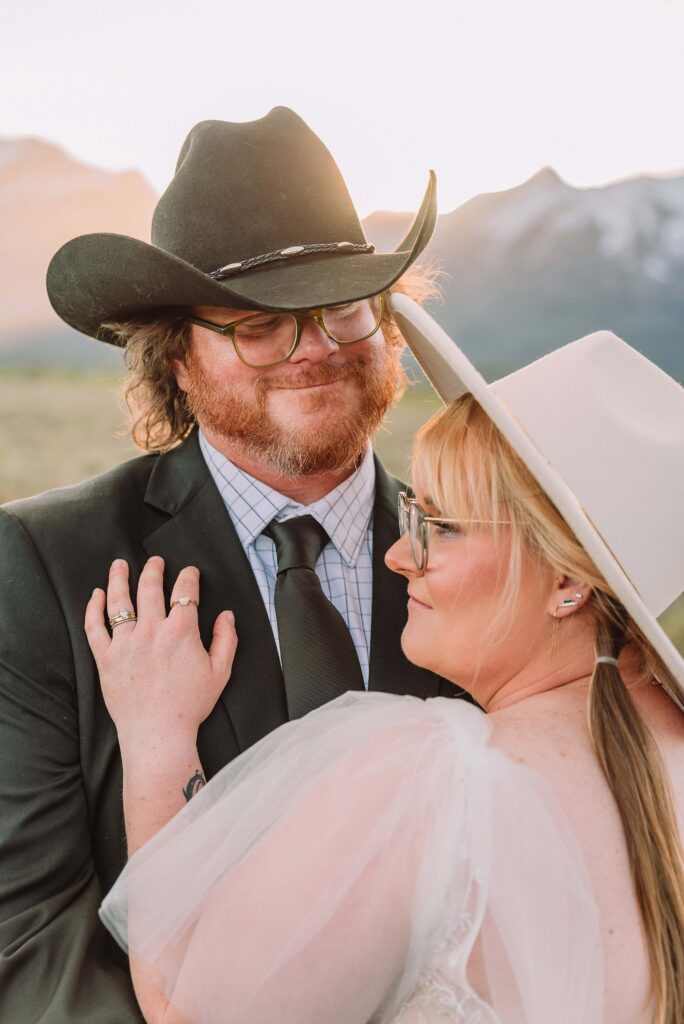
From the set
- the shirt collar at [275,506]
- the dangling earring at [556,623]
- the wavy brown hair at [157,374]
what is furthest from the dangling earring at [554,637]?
the wavy brown hair at [157,374]

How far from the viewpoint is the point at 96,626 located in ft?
5.87

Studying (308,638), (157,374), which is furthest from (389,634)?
(157,374)

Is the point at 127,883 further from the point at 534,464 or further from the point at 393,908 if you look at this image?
the point at 534,464

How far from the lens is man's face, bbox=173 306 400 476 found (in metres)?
2.01

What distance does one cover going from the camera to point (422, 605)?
63.9 inches

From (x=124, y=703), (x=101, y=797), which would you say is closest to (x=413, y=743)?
(x=124, y=703)

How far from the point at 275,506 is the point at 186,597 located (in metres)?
0.33

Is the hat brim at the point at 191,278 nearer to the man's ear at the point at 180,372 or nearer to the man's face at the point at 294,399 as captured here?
the man's face at the point at 294,399

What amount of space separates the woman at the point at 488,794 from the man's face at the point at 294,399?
1.61 ft

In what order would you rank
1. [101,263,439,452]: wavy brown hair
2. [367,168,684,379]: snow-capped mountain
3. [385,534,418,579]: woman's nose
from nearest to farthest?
[385,534,418,579]: woman's nose, [101,263,439,452]: wavy brown hair, [367,168,684,379]: snow-capped mountain

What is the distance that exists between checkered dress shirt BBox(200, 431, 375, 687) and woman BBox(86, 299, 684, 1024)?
0.46 m

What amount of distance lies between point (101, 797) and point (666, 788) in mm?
1036

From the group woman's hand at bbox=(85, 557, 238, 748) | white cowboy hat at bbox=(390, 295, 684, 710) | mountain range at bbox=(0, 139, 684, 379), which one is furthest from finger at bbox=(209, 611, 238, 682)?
mountain range at bbox=(0, 139, 684, 379)

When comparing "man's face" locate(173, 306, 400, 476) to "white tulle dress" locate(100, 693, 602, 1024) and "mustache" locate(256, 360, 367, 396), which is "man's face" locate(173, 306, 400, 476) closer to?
"mustache" locate(256, 360, 367, 396)
